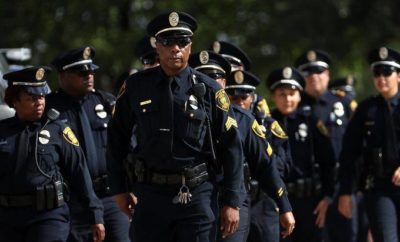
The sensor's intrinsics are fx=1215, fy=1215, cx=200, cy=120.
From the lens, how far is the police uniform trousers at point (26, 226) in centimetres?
916

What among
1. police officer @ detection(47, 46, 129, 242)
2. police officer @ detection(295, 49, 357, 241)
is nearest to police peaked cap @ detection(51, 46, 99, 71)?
police officer @ detection(47, 46, 129, 242)

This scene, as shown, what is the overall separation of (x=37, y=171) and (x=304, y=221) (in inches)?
131

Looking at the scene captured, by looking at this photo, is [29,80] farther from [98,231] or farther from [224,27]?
[224,27]

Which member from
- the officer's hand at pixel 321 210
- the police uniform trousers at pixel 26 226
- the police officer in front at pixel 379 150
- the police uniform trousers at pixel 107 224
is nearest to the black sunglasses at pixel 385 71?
the police officer in front at pixel 379 150

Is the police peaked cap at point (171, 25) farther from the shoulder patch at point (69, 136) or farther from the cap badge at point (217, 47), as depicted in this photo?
the cap badge at point (217, 47)

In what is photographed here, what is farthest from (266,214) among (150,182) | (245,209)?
(150,182)

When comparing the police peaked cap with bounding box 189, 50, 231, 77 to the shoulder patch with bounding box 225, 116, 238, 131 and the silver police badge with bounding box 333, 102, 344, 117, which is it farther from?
the silver police badge with bounding box 333, 102, 344, 117

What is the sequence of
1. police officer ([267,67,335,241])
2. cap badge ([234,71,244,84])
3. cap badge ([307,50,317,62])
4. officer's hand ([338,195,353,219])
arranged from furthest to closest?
cap badge ([307,50,317,62])
police officer ([267,67,335,241])
officer's hand ([338,195,353,219])
cap badge ([234,71,244,84])

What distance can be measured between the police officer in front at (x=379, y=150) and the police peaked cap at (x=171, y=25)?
10.5 ft

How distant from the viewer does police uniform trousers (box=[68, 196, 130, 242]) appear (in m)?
10.2

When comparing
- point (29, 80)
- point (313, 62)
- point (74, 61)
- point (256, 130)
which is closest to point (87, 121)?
point (74, 61)

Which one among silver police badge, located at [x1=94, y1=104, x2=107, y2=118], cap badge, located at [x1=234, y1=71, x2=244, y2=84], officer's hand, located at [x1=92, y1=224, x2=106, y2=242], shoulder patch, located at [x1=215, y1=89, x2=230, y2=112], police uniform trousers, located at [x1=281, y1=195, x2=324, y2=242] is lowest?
police uniform trousers, located at [x1=281, y1=195, x2=324, y2=242]

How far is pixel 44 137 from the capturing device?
30.7 ft

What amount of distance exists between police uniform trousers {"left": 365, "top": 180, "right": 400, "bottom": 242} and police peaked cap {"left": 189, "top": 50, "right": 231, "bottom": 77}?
2056mm
